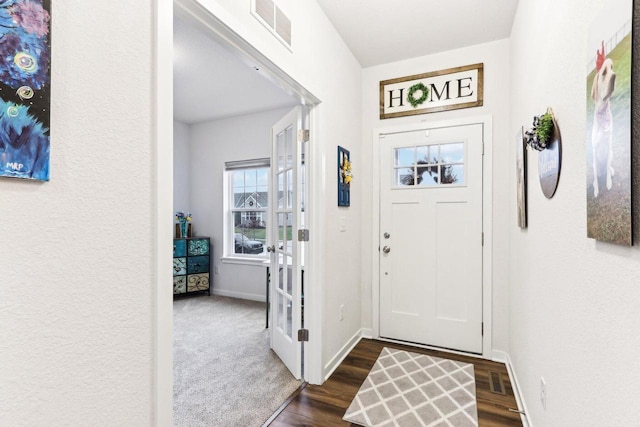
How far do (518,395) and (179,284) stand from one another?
4.03 metres

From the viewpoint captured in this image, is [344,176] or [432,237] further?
[432,237]

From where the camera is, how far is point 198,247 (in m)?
4.72

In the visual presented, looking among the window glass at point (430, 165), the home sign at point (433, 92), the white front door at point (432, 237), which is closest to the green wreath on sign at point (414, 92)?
the home sign at point (433, 92)

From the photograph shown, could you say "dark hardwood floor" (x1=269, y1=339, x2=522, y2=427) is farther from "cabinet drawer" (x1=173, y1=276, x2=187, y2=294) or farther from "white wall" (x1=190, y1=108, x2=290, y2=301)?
"cabinet drawer" (x1=173, y1=276, x2=187, y2=294)

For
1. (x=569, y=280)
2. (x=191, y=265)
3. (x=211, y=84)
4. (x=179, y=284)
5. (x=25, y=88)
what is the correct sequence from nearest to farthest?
(x=25, y=88) → (x=569, y=280) → (x=211, y=84) → (x=179, y=284) → (x=191, y=265)

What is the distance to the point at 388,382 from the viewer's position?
7.54 feet

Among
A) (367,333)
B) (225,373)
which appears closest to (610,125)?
(225,373)

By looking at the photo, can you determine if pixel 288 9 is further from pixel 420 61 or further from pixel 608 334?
pixel 608 334

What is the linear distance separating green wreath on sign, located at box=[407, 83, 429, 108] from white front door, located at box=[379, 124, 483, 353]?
272 millimetres

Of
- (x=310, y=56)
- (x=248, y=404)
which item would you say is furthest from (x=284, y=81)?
(x=248, y=404)

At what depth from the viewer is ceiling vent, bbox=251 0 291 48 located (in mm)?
1611

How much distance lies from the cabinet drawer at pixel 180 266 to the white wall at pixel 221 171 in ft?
1.59

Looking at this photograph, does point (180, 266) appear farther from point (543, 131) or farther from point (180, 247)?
point (543, 131)

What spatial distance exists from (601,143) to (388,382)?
2.02 metres
